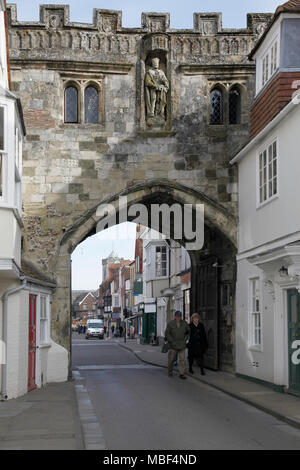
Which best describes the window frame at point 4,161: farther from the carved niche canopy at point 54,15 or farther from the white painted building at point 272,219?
the carved niche canopy at point 54,15

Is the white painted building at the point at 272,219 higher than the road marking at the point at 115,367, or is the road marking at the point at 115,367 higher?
the white painted building at the point at 272,219

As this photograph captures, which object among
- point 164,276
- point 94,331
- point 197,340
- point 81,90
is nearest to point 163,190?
point 81,90

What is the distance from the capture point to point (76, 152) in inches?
706

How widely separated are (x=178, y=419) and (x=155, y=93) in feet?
32.8

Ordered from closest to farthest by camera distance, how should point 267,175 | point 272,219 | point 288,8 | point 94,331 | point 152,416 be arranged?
1. point 152,416
2. point 272,219
3. point 288,8
4. point 267,175
5. point 94,331

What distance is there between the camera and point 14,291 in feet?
43.9

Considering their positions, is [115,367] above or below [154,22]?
below

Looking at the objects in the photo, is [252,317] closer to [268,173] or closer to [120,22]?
[268,173]

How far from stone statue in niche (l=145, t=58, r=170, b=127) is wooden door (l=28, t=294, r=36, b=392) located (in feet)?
19.1

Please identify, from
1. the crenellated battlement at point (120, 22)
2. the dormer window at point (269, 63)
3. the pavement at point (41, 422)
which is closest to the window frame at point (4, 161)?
the pavement at point (41, 422)

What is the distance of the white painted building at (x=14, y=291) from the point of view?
492 inches

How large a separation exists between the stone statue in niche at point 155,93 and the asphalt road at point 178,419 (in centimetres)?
663

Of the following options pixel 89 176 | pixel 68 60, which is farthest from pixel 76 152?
pixel 68 60

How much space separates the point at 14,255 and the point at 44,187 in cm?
520
